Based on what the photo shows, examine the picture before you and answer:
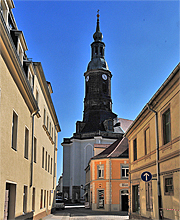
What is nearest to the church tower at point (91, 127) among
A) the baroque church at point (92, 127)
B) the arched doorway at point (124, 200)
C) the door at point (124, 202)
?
the baroque church at point (92, 127)

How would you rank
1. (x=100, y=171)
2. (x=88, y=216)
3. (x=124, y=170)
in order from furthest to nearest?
1. (x=100, y=171)
2. (x=124, y=170)
3. (x=88, y=216)

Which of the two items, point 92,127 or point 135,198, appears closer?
point 135,198

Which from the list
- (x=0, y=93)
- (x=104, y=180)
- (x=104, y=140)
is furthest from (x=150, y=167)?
(x=104, y=140)

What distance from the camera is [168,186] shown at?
13.6 m

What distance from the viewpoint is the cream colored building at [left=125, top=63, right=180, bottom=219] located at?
12.4 meters

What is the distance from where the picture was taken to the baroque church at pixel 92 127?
66375 mm

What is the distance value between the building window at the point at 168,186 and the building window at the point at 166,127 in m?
1.64

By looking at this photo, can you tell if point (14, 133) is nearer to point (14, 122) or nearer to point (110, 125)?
point (14, 122)

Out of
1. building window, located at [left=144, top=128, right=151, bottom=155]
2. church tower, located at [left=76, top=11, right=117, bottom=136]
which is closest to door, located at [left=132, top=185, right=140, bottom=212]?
building window, located at [left=144, top=128, right=151, bottom=155]

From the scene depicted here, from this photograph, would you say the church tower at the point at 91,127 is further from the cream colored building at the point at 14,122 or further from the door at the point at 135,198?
the cream colored building at the point at 14,122

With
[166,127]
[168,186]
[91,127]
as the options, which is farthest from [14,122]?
[91,127]

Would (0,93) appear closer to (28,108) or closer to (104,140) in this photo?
(28,108)

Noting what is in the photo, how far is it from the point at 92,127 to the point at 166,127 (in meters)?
55.7

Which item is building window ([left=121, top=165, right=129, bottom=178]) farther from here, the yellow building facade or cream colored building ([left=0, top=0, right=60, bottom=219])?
cream colored building ([left=0, top=0, right=60, bottom=219])
